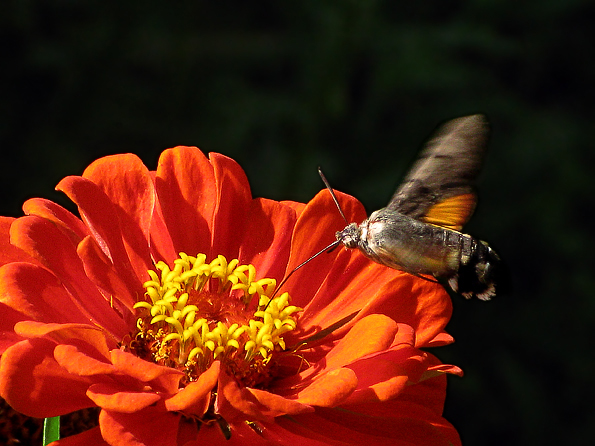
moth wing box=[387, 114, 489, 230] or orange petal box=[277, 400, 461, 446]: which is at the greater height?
moth wing box=[387, 114, 489, 230]

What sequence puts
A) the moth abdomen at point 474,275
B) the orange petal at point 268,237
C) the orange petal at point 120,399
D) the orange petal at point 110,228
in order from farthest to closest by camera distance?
the orange petal at point 268,237
the moth abdomen at point 474,275
the orange petal at point 110,228
the orange petal at point 120,399

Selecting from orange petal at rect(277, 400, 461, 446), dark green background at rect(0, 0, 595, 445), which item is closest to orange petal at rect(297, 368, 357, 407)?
orange petal at rect(277, 400, 461, 446)

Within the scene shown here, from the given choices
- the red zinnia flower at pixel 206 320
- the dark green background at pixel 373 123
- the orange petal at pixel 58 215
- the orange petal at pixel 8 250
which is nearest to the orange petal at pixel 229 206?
the red zinnia flower at pixel 206 320

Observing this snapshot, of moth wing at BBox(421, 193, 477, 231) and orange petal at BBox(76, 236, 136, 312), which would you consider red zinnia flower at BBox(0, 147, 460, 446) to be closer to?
orange petal at BBox(76, 236, 136, 312)

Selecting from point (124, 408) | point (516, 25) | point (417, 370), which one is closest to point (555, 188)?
point (516, 25)

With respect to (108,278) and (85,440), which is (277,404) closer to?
(85,440)

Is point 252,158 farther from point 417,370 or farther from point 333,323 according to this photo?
point 417,370

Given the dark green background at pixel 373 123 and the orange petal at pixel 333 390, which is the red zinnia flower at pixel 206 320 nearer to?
the orange petal at pixel 333 390
